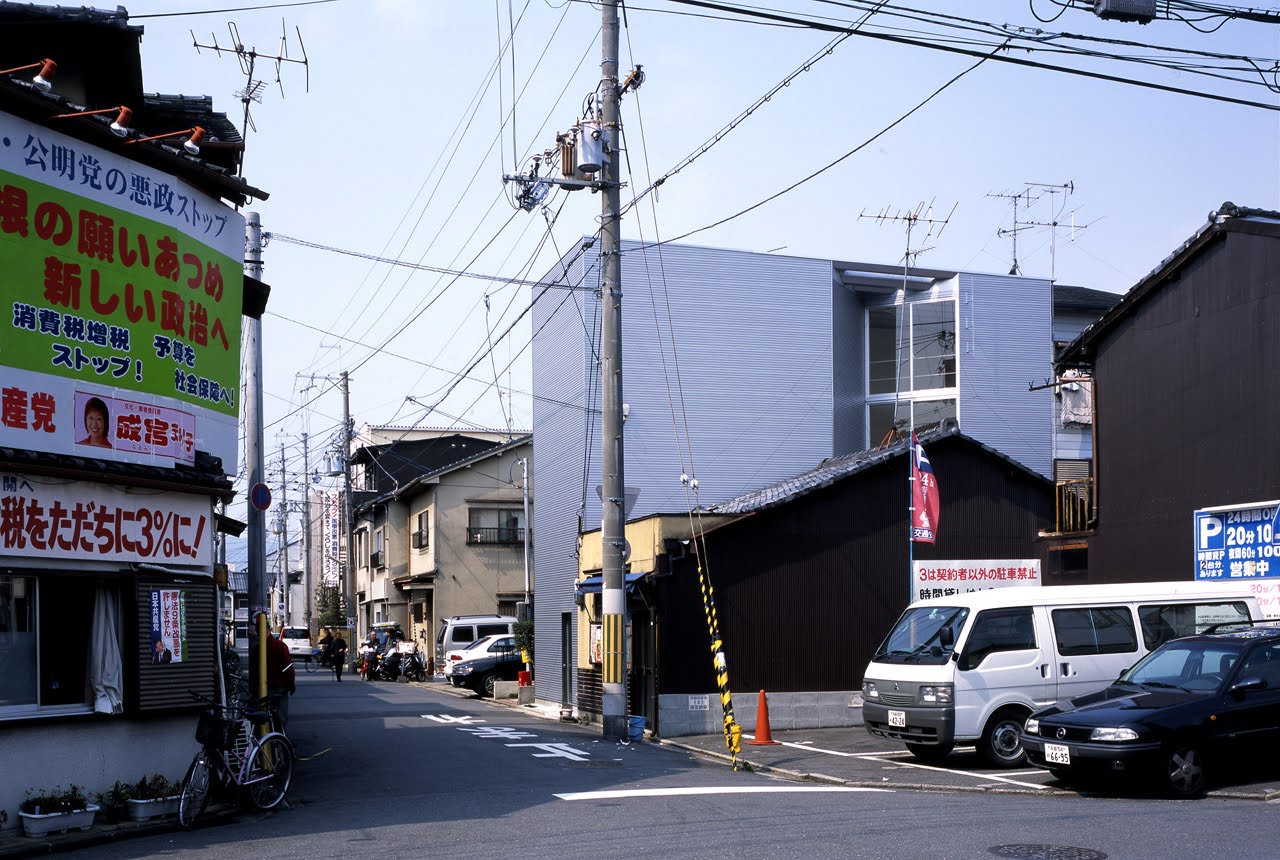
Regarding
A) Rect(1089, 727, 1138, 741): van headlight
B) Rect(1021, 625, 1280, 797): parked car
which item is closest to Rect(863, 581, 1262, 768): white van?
Rect(1021, 625, 1280, 797): parked car

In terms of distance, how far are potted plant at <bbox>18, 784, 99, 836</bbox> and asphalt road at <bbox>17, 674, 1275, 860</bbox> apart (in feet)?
1.65

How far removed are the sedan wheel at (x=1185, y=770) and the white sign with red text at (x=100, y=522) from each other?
9.88 m

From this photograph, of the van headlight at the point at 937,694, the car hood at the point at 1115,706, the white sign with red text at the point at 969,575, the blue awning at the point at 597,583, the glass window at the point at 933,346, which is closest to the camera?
the car hood at the point at 1115,706

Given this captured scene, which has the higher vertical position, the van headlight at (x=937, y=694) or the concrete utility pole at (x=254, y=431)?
the concrete utility pole at (x=254, y=431)

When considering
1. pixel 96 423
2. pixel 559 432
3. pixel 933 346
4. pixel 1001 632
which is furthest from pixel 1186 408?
pixel 933 346

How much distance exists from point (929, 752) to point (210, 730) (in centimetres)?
900

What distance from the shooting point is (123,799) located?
37.4 feet

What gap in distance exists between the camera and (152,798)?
37.4 feet

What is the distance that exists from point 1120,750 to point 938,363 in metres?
22.7

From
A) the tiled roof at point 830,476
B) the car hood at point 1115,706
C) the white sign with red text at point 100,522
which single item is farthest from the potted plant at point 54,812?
the tiled roof at point 830,476

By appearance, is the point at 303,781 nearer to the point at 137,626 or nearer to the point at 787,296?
the point at 137,626

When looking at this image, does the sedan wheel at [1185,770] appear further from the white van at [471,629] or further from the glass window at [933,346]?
the white van at [471,629]

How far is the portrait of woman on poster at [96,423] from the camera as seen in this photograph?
38.2 feet

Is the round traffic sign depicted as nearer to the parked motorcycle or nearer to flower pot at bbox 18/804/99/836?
flower pot at bbox 18/804/99/836
